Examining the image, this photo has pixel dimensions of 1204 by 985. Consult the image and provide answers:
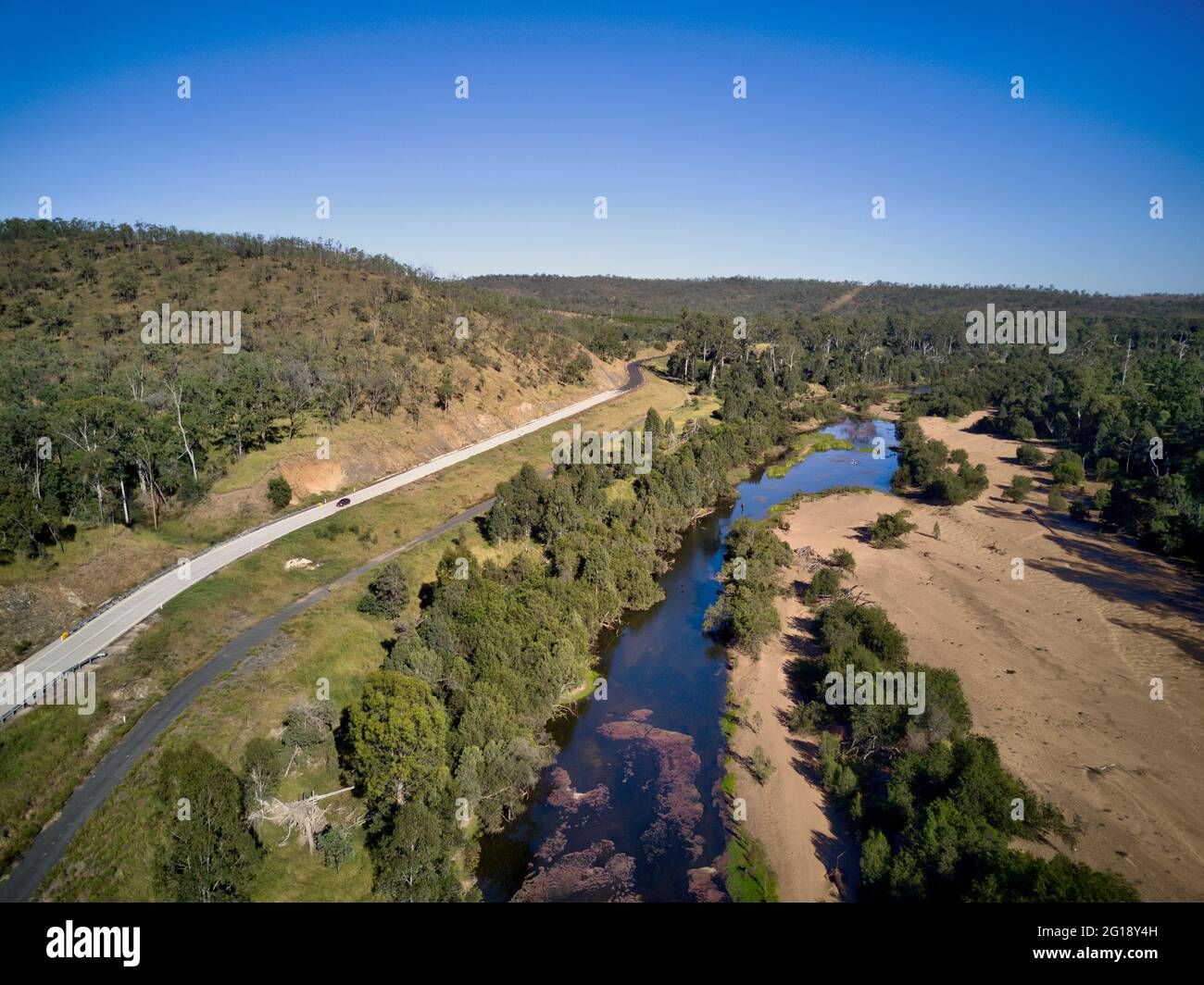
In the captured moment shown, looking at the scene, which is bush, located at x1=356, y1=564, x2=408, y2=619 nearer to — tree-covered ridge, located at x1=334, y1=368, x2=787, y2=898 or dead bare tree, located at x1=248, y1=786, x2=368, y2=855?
tree-covered ridge, located at x1=334, y1=368, x2=787, y2=898

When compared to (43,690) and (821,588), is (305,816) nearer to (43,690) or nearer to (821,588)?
(43,690)

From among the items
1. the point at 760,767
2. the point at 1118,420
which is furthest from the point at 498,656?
the point at 1118,420

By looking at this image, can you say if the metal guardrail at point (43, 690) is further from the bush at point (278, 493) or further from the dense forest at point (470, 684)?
the bush at point (278, 493)

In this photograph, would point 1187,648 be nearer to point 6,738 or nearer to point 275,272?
point 6,738

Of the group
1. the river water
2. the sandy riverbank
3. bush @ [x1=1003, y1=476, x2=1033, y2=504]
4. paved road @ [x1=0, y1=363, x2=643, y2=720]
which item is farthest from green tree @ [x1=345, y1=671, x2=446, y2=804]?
bush @ [x1=1003, y1=476, x2=1033, y2=504]

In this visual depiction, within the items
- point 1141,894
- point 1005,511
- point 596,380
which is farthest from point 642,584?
point 596,380
